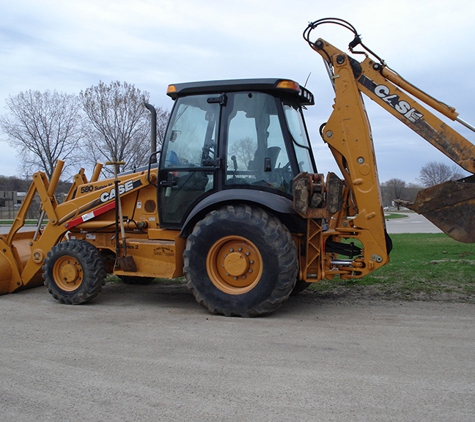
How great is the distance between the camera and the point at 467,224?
5.95 m

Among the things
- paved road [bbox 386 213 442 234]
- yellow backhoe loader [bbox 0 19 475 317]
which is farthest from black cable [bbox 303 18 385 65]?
paved road [bbox 386 213 442 234]

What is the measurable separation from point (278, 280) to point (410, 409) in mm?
2582

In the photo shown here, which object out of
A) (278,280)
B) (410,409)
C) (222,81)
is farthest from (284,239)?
(410,409)

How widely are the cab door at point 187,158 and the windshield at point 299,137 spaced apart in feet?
3.02

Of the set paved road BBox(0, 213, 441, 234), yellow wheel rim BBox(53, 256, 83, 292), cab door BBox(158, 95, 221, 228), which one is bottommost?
yellow wheel rim BBox(53, 256, 83, 292)

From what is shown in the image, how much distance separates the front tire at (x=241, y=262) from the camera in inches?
229

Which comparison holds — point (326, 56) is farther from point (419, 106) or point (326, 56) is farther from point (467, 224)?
point (467, 224)

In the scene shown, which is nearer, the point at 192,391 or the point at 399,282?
the point at 192,391

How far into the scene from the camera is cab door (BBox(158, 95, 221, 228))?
6508 millimetres

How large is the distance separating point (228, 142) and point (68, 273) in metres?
2.78

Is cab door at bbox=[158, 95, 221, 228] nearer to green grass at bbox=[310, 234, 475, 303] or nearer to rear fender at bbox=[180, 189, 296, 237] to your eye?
rear fender at bbox=[180, 189, 296, 237]

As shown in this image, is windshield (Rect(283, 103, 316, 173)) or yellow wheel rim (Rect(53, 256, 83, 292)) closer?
windshield (Rect(283, 103, 316, 173))

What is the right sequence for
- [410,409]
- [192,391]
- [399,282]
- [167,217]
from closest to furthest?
[410,409] → [192,391] → [167,217] → [399,282]

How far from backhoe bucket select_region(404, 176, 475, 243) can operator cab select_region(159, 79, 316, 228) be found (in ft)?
5.08
